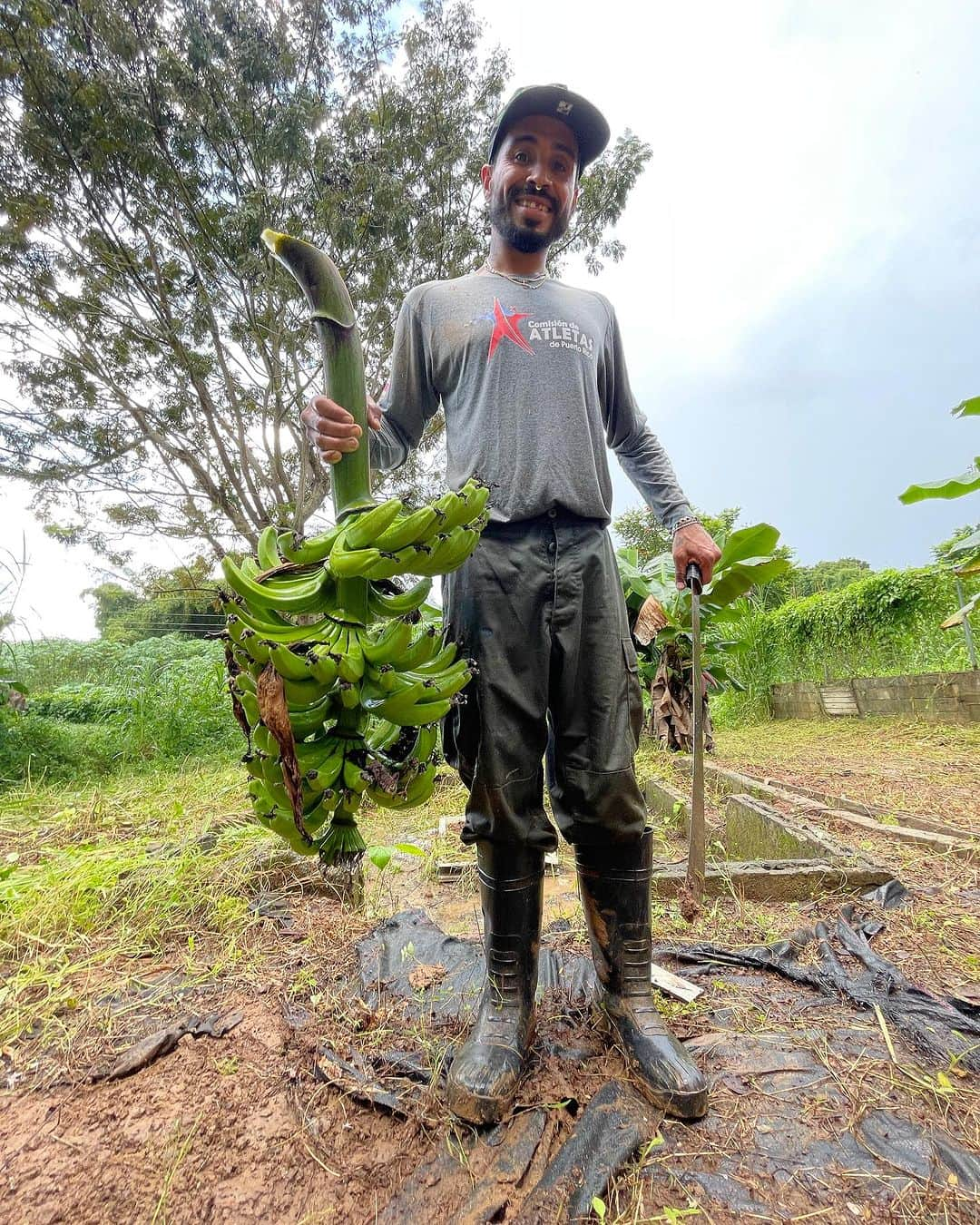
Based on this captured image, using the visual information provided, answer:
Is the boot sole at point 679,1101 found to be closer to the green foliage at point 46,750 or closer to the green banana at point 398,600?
the green banana at point 398,600

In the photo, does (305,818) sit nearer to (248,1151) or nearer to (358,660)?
(358,660)

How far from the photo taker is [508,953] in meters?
1.64

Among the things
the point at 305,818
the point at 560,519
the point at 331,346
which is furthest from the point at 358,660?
the point at 560,519

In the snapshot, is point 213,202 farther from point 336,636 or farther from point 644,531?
point 644,531

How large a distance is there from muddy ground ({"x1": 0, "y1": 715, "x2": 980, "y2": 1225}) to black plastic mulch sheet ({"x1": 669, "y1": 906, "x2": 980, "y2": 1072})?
6 cm

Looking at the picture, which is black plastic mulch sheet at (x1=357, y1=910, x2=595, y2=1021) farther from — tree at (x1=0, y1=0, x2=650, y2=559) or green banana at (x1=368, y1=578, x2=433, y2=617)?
tree at (x1=0, y1=0, x2=650, y2=559)

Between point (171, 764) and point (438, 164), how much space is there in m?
8.27

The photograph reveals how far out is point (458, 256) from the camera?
28.6 feet

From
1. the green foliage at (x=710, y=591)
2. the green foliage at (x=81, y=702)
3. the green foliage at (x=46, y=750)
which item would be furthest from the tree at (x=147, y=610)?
the green foliage at (x=710, y=591)

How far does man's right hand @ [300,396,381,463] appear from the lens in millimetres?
1156

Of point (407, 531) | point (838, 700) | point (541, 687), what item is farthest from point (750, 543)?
point (838, 700)

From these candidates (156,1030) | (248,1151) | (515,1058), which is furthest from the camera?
(156,1030)

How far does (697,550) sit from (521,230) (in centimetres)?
103

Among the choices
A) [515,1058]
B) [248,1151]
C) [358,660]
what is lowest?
[248,1151]
